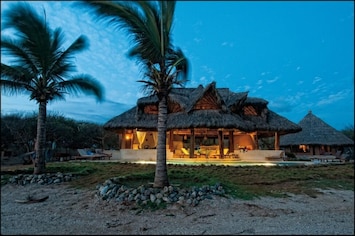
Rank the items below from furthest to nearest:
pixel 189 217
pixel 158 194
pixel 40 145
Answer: pixel 40 145 → pixel 158 194 → pixel 189 217

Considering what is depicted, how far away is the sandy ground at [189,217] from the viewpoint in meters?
4.15

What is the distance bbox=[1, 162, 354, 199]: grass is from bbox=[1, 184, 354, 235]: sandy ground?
54 cm

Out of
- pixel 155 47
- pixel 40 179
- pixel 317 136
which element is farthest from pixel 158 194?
pixel 317 136

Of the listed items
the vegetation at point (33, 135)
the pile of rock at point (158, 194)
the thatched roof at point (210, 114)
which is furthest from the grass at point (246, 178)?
the vegetation at point (33, 135)

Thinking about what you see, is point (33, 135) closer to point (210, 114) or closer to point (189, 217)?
point (210, 114)

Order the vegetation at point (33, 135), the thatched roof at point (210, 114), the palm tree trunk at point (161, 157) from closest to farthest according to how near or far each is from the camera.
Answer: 1. the palm tree trunk at point (161, 157)
2. the thatched roof at point (210, 114)
3. the vegetation at point (33, 135)

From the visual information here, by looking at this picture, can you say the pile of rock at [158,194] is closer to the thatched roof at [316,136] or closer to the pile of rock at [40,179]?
the pile of rock at [40,179]

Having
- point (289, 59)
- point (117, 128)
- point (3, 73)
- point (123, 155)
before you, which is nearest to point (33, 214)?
point (3, 73)

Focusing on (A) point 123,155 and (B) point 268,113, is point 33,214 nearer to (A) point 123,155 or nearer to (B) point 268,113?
(A) point 123,155

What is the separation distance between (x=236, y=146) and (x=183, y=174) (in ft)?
Result: 39.8

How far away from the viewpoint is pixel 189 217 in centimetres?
501

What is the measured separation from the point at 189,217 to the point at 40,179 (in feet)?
18.8

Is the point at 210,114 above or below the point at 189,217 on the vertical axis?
above

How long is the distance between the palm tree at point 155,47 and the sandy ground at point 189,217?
63.8 inches
